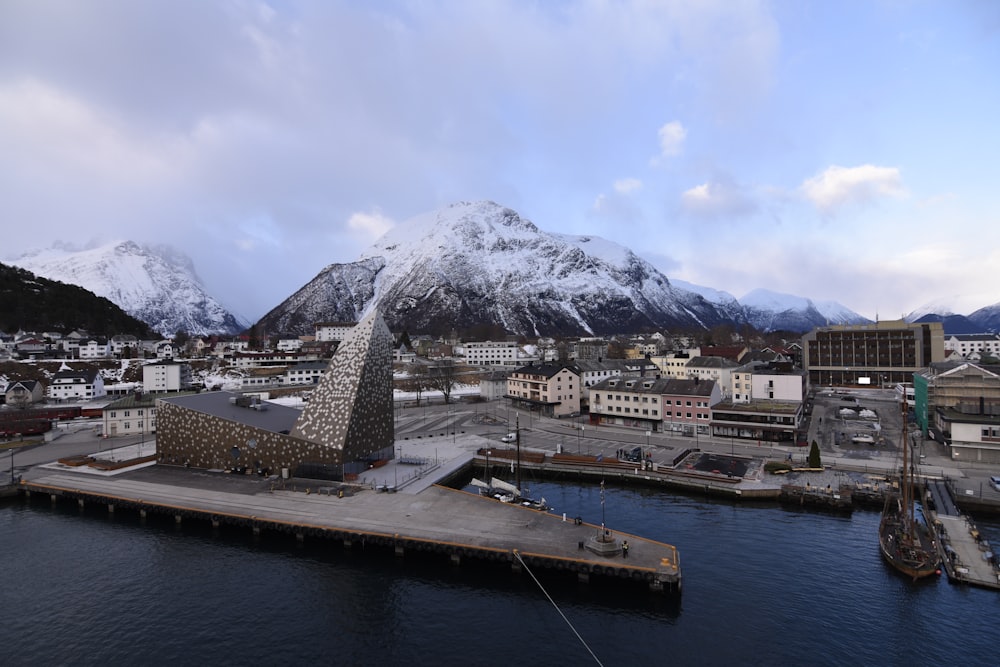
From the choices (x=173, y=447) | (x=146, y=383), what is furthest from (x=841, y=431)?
(x=146, y=383)

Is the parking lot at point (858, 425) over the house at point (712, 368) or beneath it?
beneath

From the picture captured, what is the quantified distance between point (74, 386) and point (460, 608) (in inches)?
3869

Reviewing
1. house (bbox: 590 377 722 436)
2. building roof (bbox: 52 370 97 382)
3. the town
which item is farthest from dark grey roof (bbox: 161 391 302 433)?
building roof (bbox: 52 370 97 382)

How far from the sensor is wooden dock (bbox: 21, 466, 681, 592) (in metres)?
27.9

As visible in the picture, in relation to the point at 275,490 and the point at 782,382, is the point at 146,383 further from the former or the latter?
the point at 782,382

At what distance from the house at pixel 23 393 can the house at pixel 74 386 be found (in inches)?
87.7

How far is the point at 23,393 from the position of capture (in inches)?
3324

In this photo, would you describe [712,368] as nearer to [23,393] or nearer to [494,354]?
[494,354]

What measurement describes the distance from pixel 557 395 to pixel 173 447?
Answer: 150ft

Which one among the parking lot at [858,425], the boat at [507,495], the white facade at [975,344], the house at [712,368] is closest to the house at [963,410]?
the parking lot at [858,425]

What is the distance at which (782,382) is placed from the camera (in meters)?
62.2

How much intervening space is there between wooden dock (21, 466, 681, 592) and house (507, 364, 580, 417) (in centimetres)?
3557

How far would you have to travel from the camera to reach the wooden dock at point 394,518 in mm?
27938

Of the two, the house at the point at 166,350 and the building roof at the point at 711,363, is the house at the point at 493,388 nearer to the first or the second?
the building roof at the point at 711,363
